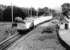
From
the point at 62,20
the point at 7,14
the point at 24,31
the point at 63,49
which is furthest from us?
the point at 7,14

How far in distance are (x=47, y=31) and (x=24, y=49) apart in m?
9.55

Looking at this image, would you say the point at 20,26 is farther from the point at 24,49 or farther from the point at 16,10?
the point at 16,10

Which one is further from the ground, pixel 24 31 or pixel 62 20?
pixel 62 20

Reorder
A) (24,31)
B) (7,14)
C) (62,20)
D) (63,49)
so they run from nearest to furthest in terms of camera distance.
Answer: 1. (63,49)
2. (24,31)
3. (62,20)
4. (7,14)

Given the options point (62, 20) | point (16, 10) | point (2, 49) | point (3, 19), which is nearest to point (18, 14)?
point (16, 10)

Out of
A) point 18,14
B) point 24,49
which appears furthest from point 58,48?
point 18,14

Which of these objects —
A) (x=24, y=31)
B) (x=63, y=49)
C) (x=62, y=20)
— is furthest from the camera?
(x=62, y=20)

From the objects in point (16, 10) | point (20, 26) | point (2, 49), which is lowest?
point (2, 49)

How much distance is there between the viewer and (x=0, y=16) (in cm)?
4691

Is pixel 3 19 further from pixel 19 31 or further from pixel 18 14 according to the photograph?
pixel 19 31

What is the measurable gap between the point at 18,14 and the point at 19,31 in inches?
1076

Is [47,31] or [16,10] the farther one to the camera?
[16,10]

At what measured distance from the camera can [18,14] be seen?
46.7 m

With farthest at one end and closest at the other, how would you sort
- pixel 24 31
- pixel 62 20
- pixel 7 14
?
pixel 7 14
pixel 62 20
pixel 24 31
